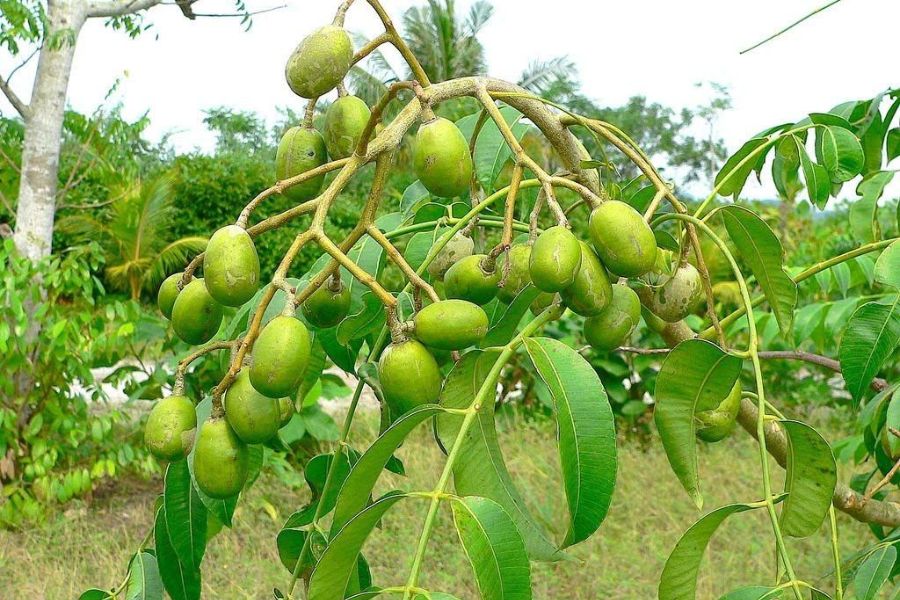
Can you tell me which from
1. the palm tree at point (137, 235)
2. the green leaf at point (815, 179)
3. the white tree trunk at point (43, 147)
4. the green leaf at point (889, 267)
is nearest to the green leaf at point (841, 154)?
the green leaf at point (815, 179)

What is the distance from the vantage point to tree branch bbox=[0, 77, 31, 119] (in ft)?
14.8

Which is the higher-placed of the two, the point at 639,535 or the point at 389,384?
the point at 389,384

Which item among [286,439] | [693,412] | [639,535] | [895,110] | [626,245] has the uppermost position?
[895,110]

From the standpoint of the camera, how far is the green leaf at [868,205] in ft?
3.73

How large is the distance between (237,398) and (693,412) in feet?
1.09

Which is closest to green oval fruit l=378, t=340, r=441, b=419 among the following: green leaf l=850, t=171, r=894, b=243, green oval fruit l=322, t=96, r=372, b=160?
green oval fruit l=322, t=96, r=372, b=160

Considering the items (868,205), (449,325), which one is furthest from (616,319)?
(868,205)

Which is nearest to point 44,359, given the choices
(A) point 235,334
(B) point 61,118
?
(B) point 61,118

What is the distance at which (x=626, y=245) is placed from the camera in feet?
2.11

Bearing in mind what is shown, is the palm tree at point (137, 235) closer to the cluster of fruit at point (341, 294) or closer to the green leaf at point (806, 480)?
the cluster of fruit at point (341, 294)

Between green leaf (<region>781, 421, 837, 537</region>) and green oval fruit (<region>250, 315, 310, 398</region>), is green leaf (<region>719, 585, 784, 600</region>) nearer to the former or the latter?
green leaf (<region>781, 421, 837, 537</region>)

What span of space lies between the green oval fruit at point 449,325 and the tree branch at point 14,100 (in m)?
4.66

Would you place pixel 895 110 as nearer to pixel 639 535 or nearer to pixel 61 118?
pixel 639 535

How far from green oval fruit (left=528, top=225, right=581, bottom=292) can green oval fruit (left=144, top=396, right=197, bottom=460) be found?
0.30m
